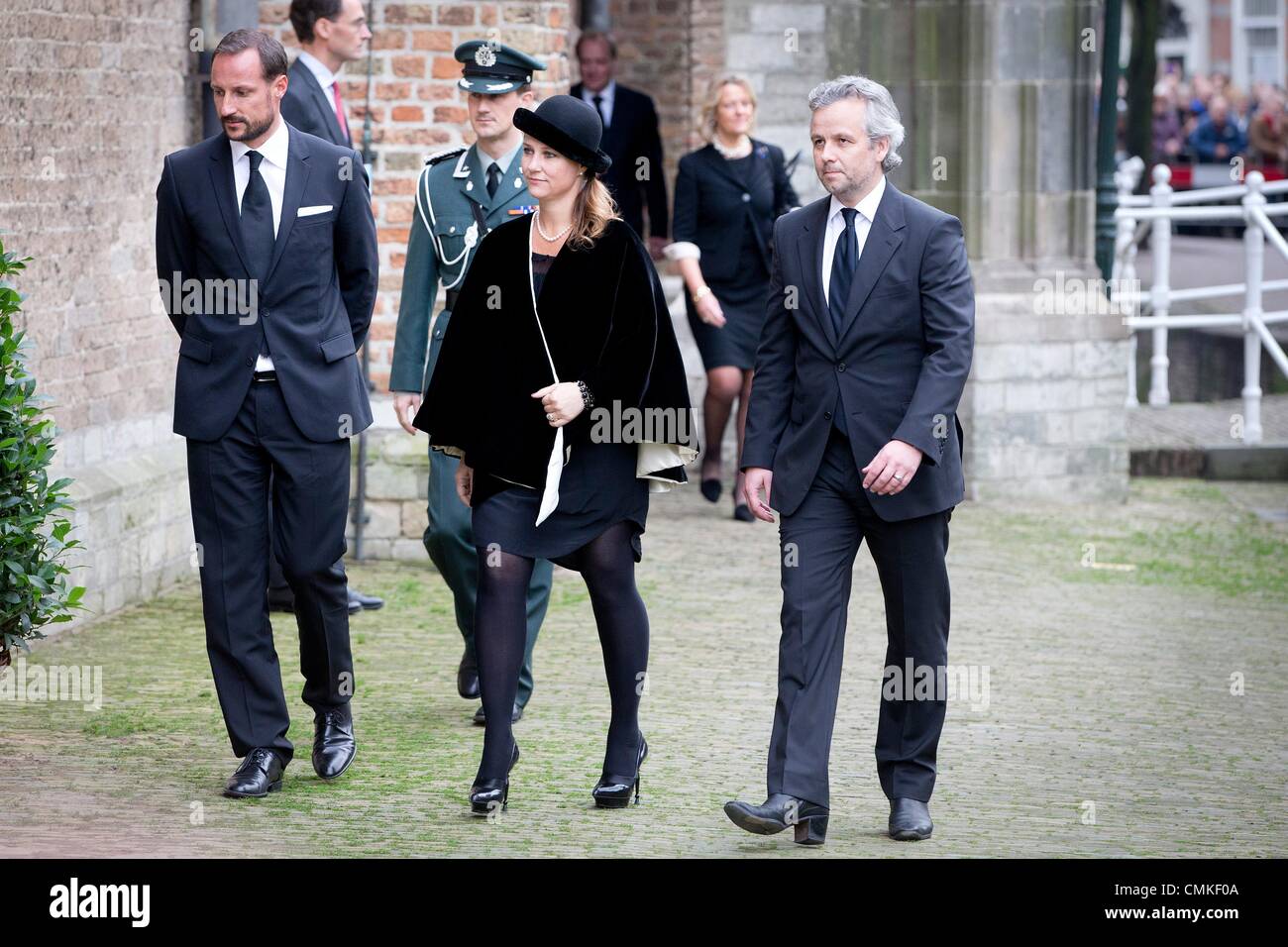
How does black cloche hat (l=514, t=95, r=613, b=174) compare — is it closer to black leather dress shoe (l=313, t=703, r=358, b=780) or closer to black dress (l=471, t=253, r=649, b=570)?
black dress (l=471, t=253, r=649, b=570)

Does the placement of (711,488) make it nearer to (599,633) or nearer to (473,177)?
(473,177)

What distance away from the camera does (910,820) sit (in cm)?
571

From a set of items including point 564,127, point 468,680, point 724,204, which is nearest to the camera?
point 564,127

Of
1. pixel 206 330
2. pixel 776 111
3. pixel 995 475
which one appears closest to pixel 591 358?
pixel 206 330

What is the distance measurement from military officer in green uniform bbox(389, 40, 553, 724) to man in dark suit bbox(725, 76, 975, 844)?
1385mm

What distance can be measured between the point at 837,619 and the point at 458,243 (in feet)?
6.55

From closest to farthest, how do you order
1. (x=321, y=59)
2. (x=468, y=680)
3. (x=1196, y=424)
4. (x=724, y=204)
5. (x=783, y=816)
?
(x=783, y=816), (x=468, y=680), (x=321, y=59), (x=724, y=204), (x=1196, y=424)

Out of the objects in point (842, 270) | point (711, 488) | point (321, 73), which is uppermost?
point (321, 73)

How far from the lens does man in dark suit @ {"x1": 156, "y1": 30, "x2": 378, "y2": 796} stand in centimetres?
602

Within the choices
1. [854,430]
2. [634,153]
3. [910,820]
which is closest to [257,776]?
[910,820]

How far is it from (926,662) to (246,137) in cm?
231

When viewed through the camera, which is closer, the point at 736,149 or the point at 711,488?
the point at 736,149

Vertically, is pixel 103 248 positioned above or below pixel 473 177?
below
